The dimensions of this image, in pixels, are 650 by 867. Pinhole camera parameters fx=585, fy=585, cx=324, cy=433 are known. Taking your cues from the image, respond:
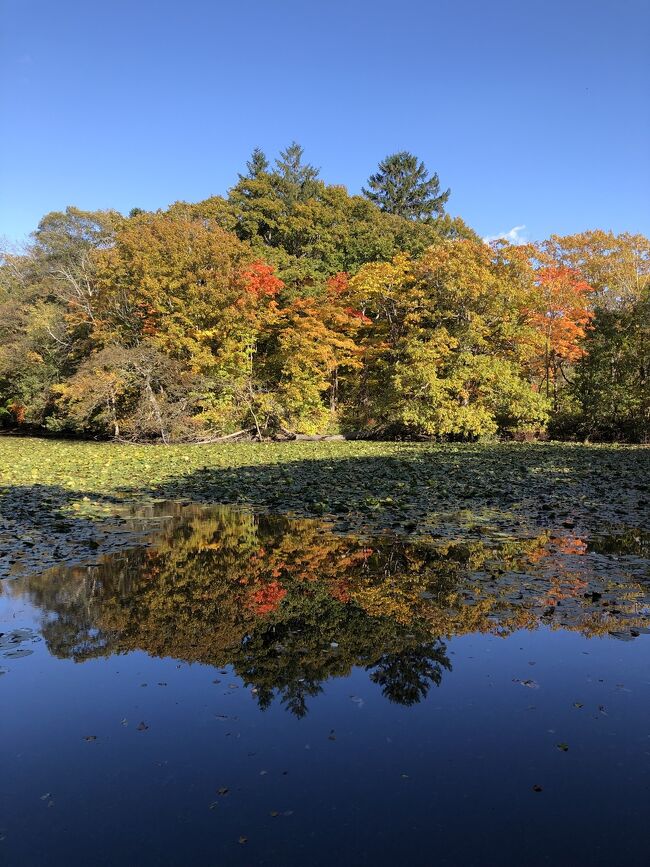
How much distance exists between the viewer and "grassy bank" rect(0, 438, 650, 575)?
7.78 m

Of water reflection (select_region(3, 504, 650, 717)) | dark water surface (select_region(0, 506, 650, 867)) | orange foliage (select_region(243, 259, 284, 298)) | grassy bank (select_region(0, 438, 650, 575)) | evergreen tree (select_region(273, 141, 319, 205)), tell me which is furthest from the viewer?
evergreen tree (select_region(273, 141, 319, 205))

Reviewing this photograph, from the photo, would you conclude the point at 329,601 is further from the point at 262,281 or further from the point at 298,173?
the point at 298,173

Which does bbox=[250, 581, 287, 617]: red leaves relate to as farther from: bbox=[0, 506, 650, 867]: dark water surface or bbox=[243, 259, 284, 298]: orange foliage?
bbox=[243, 259, 284, 298]: orange foliage

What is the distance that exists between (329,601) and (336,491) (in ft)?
18.7

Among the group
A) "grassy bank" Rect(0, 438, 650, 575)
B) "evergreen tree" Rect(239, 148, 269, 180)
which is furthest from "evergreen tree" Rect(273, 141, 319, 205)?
"grassy bank" Rect(0, 438, 650, 575)

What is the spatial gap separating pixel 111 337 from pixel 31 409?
759 centimetres

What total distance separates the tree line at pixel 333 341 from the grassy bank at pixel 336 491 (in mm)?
A: 6249

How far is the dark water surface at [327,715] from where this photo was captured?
2385 mm

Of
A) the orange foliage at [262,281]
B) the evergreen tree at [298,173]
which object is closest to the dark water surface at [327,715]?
the orange foliage at [262,281]

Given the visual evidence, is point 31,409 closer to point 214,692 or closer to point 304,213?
point 304,213

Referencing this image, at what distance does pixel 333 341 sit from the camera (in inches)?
1017

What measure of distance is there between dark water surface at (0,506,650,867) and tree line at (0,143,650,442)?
18.3 metres

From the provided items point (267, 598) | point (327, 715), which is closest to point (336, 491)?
point (267, 598)

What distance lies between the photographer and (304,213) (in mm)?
33000
